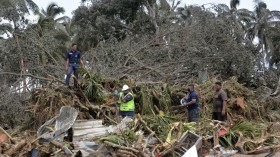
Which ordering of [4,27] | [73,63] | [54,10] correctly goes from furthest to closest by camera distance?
1. [54,10]
2. [4,27]
3. [73,63]

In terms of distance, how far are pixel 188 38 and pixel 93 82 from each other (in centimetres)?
535

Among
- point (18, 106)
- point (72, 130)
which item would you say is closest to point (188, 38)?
point (18, 106)

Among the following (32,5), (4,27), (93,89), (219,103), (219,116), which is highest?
(32,5)

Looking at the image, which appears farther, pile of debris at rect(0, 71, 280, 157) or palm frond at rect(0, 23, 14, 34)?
palm frond at rect(0, 23, 14, 34)

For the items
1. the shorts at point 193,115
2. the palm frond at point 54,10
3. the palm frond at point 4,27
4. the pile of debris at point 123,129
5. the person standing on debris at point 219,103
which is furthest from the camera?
the palm frond at point 54,10

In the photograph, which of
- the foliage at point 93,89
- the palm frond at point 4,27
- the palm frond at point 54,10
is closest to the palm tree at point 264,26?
the palm frond at point 54,10

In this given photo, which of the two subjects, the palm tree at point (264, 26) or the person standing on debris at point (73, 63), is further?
the palm tree at point (264, 26)

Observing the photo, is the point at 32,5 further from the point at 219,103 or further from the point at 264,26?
the point at 264,26

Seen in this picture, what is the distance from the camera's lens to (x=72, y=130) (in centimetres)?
839

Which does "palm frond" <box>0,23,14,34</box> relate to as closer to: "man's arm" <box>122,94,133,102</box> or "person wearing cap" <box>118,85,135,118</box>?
"person wearing cap" <box>118,85,135,118</box>

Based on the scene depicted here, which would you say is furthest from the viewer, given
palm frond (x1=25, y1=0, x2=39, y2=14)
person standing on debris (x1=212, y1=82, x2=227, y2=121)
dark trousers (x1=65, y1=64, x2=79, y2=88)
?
palm frond (x1=25, y1=0, x2=39, y2=14)

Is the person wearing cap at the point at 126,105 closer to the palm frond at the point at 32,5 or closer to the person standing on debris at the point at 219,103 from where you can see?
the person standing on debris at the point at 219,103

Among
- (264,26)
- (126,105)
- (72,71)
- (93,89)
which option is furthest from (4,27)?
(264,26)

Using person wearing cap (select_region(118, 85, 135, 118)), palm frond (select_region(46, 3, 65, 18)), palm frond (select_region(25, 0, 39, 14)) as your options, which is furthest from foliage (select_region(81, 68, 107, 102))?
palm frond (select_region(46, 3, 65, 18))
